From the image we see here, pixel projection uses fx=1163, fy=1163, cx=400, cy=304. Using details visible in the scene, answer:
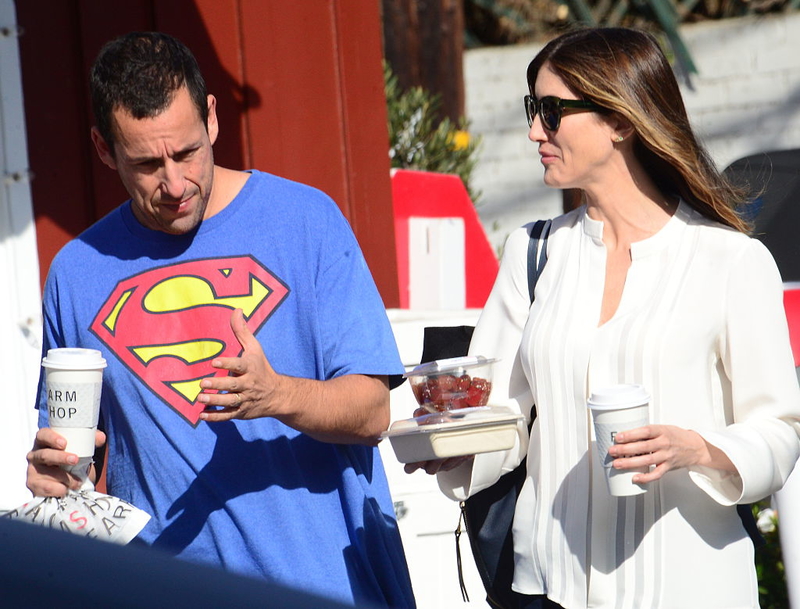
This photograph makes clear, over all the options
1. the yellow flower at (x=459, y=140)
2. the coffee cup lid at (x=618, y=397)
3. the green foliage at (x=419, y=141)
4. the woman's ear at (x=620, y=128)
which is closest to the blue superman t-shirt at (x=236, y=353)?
the coffee cup lid at (x=618, y=397)

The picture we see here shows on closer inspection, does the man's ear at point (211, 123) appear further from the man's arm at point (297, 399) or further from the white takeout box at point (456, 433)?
the white takeout box at point (456, 433)

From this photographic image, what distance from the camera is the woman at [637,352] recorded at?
214cm

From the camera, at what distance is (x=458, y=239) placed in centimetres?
561

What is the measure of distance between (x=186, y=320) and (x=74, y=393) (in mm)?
301

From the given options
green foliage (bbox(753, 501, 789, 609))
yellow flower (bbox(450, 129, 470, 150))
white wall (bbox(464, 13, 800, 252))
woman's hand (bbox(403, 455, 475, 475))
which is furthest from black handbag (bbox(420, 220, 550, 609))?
white wall (bbox(464, 13, 800, 252))

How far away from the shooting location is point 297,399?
6.80 feet

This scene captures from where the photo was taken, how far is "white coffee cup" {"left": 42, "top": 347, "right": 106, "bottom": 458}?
80.4 inches

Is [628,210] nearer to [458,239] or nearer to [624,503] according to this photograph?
[624,503]

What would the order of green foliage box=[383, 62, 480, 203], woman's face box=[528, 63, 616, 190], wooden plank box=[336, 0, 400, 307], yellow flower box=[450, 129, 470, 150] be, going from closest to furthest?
woman's face box=[528, 63, 616, 190] < wooden plank box=[336, 0, 400, 307] < green foliage box=[383, 62, 480, 203] < yellow flower box=[450, 129, 470, 150]

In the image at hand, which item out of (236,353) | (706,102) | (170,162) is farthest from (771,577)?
(706,102)

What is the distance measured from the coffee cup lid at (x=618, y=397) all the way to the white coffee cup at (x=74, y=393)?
876mm

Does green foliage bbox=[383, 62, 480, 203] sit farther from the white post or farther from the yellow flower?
the white post

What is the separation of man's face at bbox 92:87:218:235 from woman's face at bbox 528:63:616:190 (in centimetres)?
66

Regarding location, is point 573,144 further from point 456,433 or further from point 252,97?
point 252,97
